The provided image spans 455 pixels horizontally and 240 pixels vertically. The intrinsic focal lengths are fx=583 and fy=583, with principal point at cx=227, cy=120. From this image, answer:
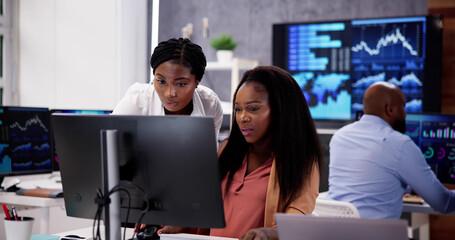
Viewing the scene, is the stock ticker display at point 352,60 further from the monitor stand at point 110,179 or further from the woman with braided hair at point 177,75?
the monitor stand at point 110,179

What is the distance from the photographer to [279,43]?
5465 mm

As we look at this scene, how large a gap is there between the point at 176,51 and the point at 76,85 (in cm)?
348

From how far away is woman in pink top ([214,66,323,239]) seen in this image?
1.78 meters

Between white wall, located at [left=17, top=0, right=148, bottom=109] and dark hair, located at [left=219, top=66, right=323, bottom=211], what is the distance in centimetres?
355

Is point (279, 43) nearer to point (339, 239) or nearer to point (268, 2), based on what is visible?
point (268, 2)

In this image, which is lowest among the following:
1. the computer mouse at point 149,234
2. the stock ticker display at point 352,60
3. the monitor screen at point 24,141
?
the computer mouse at point 149,234

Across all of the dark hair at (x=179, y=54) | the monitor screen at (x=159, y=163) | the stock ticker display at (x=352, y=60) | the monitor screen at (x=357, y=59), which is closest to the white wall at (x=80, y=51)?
the monitor screen at (x=357, y=59)

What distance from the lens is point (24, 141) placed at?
11.3 feet

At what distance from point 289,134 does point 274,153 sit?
8cm

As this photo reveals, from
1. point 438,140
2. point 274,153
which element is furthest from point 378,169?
point 274,153

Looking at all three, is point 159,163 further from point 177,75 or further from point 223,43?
point 223,43

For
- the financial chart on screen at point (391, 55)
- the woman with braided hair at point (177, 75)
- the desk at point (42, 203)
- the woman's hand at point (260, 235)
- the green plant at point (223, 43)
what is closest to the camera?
the woman's hand at point (260, 235)

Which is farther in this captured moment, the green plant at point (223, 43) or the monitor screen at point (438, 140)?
the green plant at point (223, 43)

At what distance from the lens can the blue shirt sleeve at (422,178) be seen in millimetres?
2938
